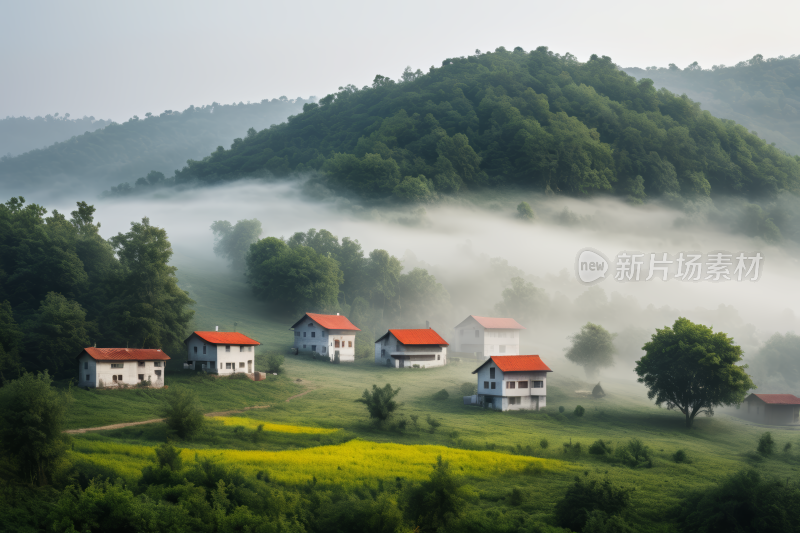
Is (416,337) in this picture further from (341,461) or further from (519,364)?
(341,461)

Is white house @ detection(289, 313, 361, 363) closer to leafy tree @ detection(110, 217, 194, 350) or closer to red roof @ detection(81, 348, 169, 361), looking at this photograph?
leafy tree @ detection(110, 217, 194, 350)

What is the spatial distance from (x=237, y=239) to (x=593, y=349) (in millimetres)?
96197

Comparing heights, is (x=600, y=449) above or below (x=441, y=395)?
below

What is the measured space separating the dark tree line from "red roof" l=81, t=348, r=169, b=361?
5.22 metres

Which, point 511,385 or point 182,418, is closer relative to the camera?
point 182,418

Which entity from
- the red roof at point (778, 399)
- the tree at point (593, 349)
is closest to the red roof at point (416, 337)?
the tree at point (593, 349)

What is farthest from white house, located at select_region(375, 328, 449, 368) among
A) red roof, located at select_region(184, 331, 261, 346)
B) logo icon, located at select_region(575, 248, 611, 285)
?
logo icon, located at select_region(575, 248, 611, 285)

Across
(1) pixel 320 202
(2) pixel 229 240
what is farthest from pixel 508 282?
(2) pixel 229 240

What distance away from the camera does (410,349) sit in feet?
317

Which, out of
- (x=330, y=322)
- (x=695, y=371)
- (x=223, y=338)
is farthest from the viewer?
(x=330, y=322)

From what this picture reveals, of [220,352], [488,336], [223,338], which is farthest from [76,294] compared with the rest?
[488,336]

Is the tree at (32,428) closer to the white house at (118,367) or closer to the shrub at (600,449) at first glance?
the white house at (118,367)

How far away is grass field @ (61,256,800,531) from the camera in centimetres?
4412

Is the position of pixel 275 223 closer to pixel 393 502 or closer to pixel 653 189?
pixel 653 189
